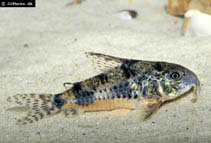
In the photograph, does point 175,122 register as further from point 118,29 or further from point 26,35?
point 26,35

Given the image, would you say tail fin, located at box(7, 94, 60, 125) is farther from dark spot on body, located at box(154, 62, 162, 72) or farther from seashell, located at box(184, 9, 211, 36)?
seashell, located at box(184, 9, 211, 36)

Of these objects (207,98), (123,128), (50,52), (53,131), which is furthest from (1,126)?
(207,98)

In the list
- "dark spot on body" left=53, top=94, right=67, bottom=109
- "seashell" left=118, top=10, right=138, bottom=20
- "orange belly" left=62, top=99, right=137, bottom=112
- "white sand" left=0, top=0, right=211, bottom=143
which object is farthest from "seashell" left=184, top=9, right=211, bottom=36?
"dark spot on body" left=53, top=94, right=67, bottom=109

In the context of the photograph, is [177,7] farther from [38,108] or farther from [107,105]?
[38,108]

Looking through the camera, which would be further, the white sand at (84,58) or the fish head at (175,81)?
the fish head at (175,81)

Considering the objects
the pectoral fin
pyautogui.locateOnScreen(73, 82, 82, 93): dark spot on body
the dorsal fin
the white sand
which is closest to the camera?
the white sand

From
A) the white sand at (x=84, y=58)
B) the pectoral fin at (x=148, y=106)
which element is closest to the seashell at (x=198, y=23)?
the white sand at (x=84, y=58)

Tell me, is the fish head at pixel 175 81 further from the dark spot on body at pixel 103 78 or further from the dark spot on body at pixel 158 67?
the dark spot on body at pixel 103 78

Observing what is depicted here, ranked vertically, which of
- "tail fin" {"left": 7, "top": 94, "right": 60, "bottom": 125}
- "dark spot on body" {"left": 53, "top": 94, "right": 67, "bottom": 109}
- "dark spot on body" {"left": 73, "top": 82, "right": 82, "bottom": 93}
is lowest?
"tail fin" {"left": 7, "top": 94, "right": 60, "bottom": 125}
